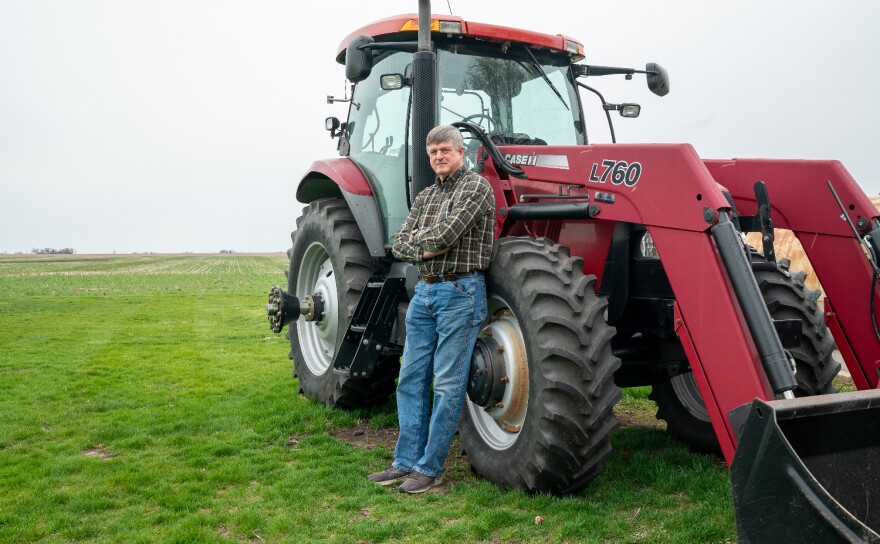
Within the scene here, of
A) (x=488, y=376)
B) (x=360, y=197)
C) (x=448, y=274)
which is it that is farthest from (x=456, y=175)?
(x=360, y=197)

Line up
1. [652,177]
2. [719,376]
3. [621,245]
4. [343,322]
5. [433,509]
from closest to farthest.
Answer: [719,376], [652,177], [433,509], [621,245], [343,322]

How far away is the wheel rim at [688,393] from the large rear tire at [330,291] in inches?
82.4

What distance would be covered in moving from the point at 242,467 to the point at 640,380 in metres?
2.54

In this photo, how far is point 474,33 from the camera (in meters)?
5.32

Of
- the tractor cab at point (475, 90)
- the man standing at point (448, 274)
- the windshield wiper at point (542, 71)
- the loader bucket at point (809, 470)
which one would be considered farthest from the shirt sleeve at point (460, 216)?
the loader bucket at point (809, 470)

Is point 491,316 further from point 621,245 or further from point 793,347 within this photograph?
point 793,347

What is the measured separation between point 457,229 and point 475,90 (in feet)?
5.11

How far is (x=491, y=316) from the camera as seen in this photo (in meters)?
4.61

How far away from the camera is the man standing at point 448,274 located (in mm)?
4281

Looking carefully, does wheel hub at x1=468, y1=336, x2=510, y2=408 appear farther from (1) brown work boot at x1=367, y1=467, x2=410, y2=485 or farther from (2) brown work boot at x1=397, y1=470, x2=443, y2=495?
(1) brown work boot at x1=367, y1=467, x2=410, y2=485

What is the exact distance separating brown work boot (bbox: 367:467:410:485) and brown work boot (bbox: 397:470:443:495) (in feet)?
0.44

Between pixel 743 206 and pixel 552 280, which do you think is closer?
pixel 552 280

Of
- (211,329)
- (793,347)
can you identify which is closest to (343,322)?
(793,347)

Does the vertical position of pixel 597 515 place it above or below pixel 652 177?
below
